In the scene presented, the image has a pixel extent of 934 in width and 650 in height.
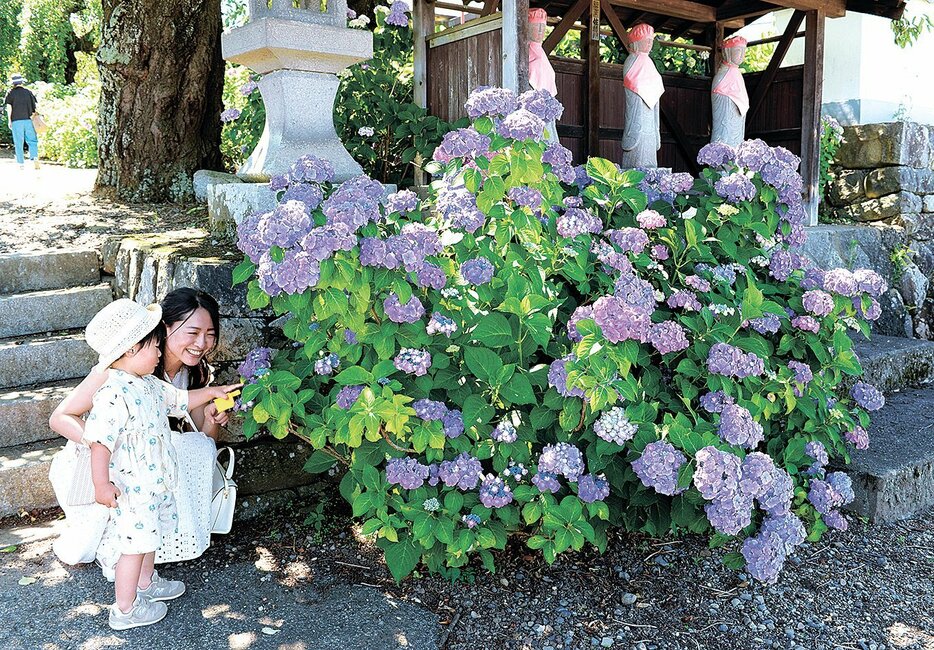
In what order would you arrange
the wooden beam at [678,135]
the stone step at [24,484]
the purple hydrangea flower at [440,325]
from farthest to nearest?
the wooden beam at [678,135], the stone step at [24,484], the purple hydrangea flower at [440,325]

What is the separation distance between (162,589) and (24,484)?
3.09 ft

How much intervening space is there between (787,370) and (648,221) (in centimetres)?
71

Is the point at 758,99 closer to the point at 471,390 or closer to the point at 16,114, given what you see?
the point at 471,390

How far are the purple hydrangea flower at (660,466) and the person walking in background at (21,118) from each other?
1029 centimetres

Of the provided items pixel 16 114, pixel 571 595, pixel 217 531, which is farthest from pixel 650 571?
pixel 16 114

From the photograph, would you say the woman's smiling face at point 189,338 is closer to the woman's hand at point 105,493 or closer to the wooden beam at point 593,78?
the woman's hand at point 105,493

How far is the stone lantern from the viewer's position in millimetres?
3520

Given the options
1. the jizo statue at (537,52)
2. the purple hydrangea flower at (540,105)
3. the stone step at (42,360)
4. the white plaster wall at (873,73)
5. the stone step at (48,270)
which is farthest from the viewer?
the white plaster wall at (873,73)

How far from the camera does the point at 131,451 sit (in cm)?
254

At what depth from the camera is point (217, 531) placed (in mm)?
2988

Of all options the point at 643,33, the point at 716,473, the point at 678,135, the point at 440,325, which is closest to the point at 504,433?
the point at 440,325

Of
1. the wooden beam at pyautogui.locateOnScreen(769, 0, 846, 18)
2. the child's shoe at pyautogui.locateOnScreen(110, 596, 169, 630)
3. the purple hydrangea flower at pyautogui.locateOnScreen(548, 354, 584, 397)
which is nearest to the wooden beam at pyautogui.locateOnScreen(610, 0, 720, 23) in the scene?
the wooden beam at pyautogui.locateOnScreen(769, 0, 846, 18)

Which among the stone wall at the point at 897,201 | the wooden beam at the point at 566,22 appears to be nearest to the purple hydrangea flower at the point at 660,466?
the wooden beam at the point at 566,22

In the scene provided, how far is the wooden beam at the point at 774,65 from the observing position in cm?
682
